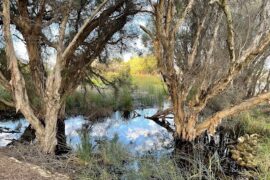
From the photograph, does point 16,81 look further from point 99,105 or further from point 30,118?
point 99,105

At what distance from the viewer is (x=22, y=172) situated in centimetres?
592

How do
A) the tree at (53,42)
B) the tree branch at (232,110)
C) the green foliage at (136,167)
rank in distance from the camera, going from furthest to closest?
the tree branch at (232,110) → the tree at (53,42) → the green foliage at (136,167)

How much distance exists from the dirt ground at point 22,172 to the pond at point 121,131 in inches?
127

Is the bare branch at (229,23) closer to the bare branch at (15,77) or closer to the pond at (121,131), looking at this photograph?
the pond at (121,131)

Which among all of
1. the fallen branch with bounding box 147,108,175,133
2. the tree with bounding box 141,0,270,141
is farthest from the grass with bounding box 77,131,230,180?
the fallen branch with bounding box 147,108,175,133

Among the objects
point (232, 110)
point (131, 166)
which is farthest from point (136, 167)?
point (232, 110)

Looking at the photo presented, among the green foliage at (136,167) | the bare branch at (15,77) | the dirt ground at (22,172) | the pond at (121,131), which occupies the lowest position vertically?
the pond at (121,131)

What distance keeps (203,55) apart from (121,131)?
381 centimetres

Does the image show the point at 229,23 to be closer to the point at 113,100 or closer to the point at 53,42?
the point at 53,42

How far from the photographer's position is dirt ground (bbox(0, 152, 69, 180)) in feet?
18.7

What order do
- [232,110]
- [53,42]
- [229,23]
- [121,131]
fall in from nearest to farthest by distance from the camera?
[229,23], [232,110], [53,42], [121,131]

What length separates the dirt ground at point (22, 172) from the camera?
5.70m

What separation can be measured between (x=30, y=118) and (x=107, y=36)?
403 cm

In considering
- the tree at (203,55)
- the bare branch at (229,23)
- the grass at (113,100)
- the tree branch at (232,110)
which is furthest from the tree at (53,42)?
the grass at (113,100)
